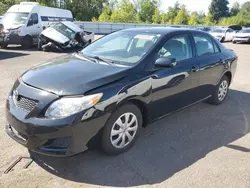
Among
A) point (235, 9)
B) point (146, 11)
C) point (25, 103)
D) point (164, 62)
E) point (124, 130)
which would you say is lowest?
point (124, 130)

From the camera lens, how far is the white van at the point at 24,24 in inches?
537

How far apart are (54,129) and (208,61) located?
3172mm

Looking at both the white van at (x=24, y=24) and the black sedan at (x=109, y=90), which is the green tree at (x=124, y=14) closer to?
the white van at (x=24, y=24)

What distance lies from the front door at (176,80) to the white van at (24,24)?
11.6 m

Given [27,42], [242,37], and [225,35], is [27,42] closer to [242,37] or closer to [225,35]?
[242,37]

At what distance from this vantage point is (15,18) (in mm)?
14625

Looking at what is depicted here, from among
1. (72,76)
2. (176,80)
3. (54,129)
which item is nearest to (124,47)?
(176,80)

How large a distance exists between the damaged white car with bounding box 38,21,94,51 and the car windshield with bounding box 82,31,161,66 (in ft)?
27.7

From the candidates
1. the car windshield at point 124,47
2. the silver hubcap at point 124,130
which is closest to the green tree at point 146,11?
the car windshield at point 124,47

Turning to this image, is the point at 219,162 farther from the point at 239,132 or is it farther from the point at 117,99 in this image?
the point at 117,99

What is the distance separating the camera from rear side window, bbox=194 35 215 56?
466 centimetres

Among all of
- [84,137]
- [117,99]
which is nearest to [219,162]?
[117,99]

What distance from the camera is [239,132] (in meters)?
4.30

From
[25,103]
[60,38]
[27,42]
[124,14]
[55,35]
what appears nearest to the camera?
[25,103]
